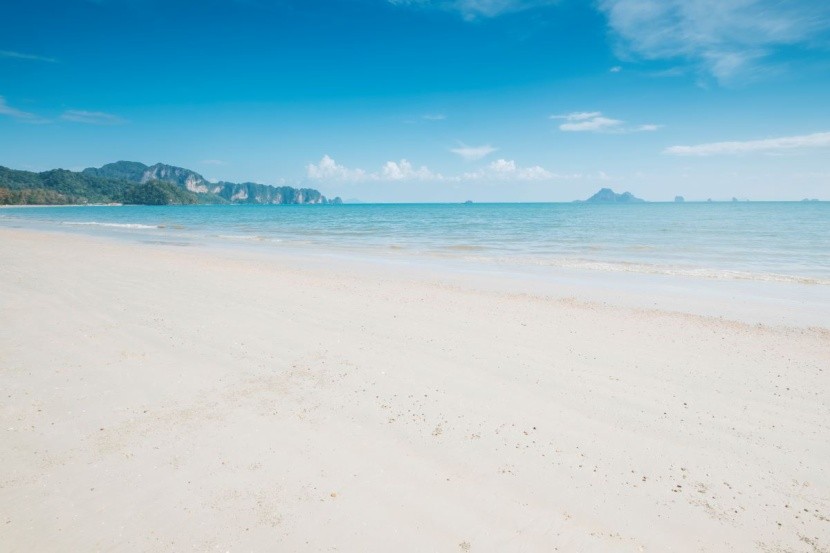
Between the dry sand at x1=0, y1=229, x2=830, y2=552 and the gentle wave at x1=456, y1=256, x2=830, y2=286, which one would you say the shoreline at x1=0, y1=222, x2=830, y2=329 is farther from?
the dry sand at x1=0, y1=229, x2=830, y2=552

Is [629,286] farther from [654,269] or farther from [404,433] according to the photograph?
[404,433]

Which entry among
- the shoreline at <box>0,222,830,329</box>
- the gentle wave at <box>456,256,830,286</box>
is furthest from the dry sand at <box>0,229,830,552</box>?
the gentle wave at <box>456,256,830,286</box>

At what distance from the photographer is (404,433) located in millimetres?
5297

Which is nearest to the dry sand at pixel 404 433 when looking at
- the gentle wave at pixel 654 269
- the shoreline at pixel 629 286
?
the shoreline at pixel 629 286

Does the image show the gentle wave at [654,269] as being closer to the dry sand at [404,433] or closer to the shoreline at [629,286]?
the shoreline at [629,286]

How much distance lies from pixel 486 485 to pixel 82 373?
635cm

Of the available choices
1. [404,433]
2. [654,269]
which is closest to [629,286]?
[654,269]

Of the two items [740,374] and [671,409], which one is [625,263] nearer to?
[740,374]

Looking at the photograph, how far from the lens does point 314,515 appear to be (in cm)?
392

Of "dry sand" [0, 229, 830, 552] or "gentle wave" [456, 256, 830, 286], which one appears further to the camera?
"gentle wave" [456, 256, 830, 286]

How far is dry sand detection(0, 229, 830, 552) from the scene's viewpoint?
12.6 feet

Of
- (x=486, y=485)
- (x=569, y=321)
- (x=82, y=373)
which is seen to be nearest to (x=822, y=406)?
(x=569, y=321)

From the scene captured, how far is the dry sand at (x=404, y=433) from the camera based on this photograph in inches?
151

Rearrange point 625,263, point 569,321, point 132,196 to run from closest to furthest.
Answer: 1. point 569,321
2. point 625,263
3. point 132,196
